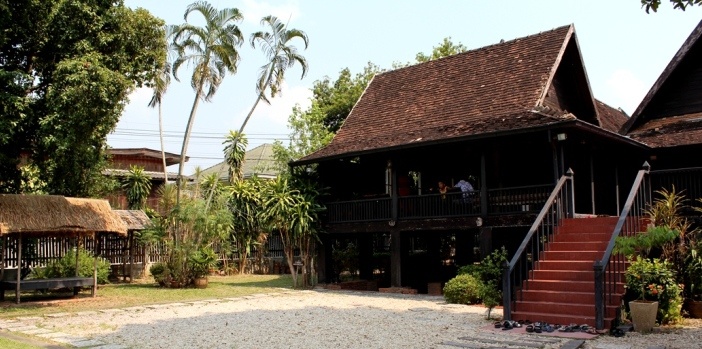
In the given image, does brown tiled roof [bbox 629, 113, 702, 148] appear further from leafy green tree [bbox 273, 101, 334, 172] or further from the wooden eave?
leafy green tree [bbox 273, 101, 334, 172]

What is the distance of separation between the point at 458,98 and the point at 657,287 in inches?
401

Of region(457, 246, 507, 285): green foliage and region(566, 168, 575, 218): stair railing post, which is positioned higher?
region(566, 168, 575, 218): stair railing post

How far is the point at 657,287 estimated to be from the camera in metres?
11.1

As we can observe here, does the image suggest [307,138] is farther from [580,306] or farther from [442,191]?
[580,306]

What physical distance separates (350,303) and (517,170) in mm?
7065

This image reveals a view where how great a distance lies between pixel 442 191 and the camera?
1859 cm

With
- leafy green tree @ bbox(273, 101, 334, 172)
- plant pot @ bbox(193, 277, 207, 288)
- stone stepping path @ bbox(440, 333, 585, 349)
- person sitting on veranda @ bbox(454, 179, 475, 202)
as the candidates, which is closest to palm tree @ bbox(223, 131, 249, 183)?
leafy green tree @ bbox(273, 101, 334, 172)

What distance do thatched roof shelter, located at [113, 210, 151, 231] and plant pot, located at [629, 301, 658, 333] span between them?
698 inches

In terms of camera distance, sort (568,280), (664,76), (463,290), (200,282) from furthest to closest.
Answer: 1. (200,282)
2. (664,76)
3. (463,290)
4. (568,280)

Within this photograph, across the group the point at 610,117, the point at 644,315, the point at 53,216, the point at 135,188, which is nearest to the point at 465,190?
the point at 644,315

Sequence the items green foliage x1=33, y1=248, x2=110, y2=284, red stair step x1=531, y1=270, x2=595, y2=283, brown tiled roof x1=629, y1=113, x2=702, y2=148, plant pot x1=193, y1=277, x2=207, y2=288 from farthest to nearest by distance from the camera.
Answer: plant pot x1=193, y1=277, x2=207, y2=288
green foliage x1=33, y1=248, x2=110, y2=284
brown tiled roof x1=629, y1=113, x2=702, y2=148
red stair step x1=531, y1=270, x2=595, y2=283

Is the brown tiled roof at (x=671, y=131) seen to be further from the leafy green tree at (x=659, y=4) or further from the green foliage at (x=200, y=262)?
the green foliage at (x=200, y=262)

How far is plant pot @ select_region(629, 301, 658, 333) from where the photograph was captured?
423 inches

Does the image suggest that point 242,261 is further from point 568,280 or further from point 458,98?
point 568,280
